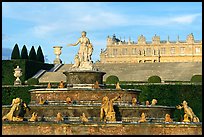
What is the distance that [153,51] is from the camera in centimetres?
8419

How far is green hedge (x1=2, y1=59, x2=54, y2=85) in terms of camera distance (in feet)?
124

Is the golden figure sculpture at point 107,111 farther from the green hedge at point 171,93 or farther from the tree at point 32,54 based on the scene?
the tree at point 32,54

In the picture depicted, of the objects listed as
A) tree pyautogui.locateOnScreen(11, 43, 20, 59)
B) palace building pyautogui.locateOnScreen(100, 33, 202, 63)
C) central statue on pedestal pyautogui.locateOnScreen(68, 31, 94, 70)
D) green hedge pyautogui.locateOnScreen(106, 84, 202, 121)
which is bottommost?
green hedge pyautogui.locateOnScreen(106, 84, 202, 121)

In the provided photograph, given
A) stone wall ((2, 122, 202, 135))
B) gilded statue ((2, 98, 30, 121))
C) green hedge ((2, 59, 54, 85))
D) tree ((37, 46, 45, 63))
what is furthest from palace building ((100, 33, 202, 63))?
stone wall ((2, 122, 202, 135))

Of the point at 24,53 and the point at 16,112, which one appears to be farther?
the point at 24,53

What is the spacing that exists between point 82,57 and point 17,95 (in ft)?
28.3

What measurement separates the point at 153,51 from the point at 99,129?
229 ft

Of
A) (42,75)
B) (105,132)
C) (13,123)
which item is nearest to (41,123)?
(13,123)

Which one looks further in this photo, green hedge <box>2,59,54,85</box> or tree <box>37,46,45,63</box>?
tree <box>37,46,45,63</box>

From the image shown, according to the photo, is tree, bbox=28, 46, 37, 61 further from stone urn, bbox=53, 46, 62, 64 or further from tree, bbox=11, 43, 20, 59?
stone urn, bbox=53, 46, 62, 64

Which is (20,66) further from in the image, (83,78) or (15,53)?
(83,78)

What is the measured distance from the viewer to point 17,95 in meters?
28.9

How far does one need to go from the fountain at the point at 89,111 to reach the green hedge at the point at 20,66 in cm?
1703

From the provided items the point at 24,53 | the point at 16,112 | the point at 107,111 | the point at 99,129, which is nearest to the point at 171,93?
the point at 107,111
